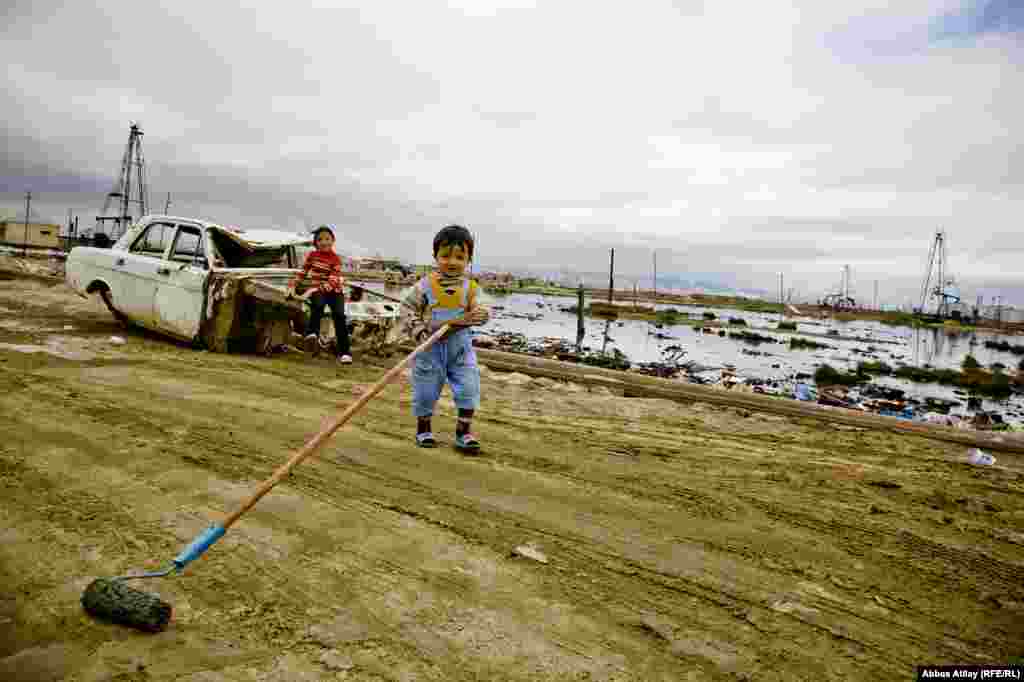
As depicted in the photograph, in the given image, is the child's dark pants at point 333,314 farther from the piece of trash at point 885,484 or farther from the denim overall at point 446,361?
the piece of trash at point 885,484

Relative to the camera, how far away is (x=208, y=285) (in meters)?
6.77

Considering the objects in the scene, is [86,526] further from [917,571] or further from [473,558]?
[917,571]

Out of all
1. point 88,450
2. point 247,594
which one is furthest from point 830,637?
point 88,450

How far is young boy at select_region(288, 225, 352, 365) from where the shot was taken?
6887mm

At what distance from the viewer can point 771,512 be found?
10.3 feet

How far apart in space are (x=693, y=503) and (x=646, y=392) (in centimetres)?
340

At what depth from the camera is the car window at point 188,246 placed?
706 cm

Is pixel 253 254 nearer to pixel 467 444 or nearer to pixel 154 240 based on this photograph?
pixel 154 240

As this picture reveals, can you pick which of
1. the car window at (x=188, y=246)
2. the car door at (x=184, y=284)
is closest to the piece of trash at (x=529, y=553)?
the car door at (x=184, y=284)

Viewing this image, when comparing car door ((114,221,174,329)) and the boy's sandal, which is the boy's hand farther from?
car door ((114,221,174,329))

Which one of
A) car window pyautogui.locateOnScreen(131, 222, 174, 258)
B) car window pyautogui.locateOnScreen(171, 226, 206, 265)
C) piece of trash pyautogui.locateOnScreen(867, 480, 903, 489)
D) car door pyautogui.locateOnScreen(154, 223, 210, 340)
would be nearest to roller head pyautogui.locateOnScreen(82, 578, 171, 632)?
piece of trash pyautogui.locateOnScreen(867, 480, 903, 489)

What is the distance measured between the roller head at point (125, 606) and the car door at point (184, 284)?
5669 mm

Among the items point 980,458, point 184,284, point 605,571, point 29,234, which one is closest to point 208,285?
point 184,284

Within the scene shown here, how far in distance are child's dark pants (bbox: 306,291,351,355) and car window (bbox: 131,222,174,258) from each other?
7.05 ft
